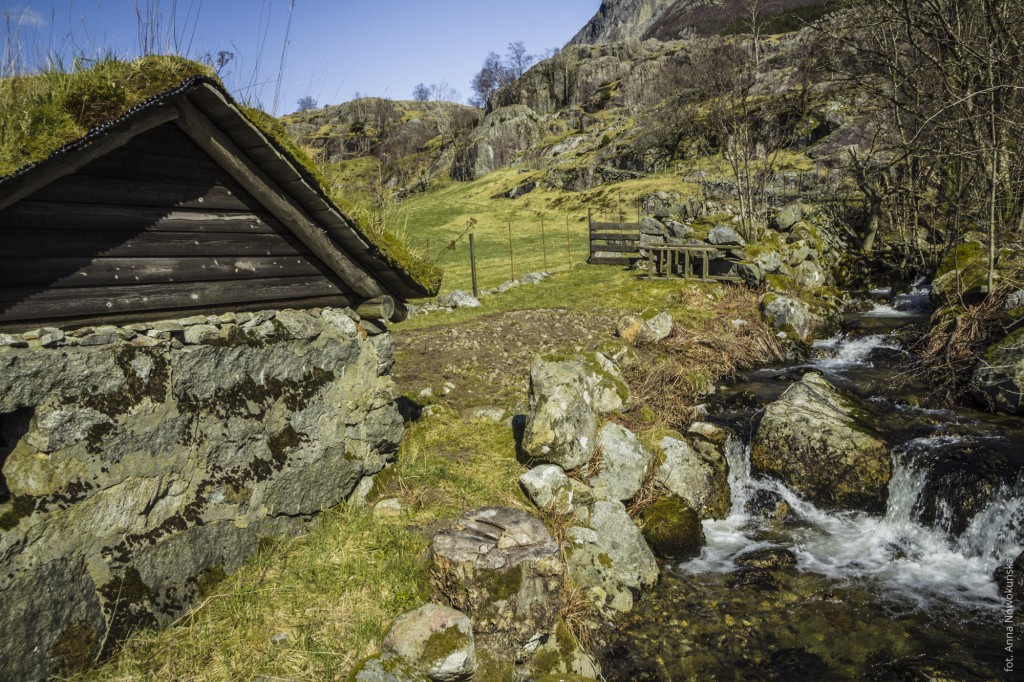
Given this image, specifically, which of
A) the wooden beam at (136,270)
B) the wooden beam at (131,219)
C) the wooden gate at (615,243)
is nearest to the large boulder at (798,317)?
the wooden gate at (615,243)

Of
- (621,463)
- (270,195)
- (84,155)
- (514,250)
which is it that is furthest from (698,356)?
(514,250)

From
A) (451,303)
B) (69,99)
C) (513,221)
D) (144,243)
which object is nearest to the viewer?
(69,99)

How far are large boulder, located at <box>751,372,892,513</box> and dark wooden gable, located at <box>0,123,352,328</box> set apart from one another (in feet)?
27.3

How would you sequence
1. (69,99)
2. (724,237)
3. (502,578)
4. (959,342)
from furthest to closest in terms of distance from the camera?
(724,237), (959,342), (502,578), (69,99)

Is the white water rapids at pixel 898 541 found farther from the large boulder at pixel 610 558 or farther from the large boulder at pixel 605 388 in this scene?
the large boulder at pixel 605 388

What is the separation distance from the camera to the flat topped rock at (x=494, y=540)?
5.81 m

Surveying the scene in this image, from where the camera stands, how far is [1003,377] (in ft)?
32.5

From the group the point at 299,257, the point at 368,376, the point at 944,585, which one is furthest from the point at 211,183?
the point at 944,585

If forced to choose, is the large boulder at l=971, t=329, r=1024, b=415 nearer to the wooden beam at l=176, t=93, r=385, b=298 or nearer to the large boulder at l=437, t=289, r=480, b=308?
the wooden beam at l=176, t=93, r=385, b=298

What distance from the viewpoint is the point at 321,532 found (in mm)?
6434

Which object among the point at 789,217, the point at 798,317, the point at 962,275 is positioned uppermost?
the point at 789,217

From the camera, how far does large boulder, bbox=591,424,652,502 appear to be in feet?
27.8

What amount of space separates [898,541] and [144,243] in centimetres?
1062

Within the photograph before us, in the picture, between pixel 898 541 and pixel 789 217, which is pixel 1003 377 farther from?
pixel 789 217
